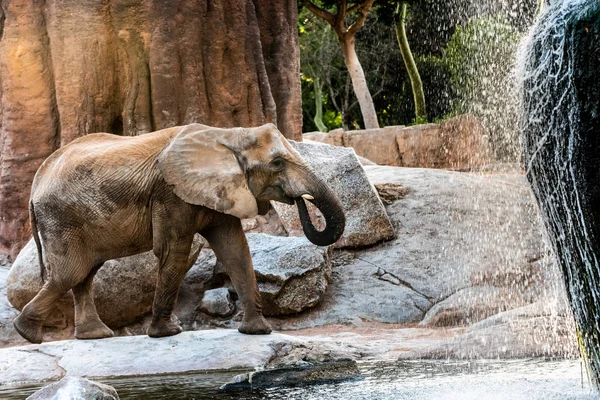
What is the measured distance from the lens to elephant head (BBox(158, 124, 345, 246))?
7562mm

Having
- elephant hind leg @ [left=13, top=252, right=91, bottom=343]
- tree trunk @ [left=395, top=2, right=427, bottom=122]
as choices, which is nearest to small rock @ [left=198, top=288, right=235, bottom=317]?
elephant hind leg @ [left=13, top=252, right=91, bottom=343]

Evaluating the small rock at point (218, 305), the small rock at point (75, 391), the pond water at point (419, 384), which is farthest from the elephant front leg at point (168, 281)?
the small rock at point (218, 305)

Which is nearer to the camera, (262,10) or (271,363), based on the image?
(271,363)

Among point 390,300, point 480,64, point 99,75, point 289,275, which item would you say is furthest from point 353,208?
point 480,64

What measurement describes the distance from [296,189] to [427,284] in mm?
4533

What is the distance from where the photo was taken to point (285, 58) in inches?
579

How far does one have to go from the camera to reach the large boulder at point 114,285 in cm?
1041

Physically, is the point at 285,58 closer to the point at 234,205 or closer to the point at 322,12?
the point at 234,205

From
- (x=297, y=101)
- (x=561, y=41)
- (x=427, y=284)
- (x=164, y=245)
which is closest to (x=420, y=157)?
(x=297, y=101)

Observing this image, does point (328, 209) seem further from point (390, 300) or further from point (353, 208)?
point (353, 208)

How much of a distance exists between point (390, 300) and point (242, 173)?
4014 mm

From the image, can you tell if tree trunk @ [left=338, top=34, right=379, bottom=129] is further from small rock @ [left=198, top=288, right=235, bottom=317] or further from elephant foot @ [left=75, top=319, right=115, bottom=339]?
elephant foot @ [left=75, top=319, right=115, bottom=339]

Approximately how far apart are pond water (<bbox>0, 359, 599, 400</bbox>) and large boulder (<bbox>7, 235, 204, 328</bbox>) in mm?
3156

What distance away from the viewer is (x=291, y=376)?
22.4 feet
